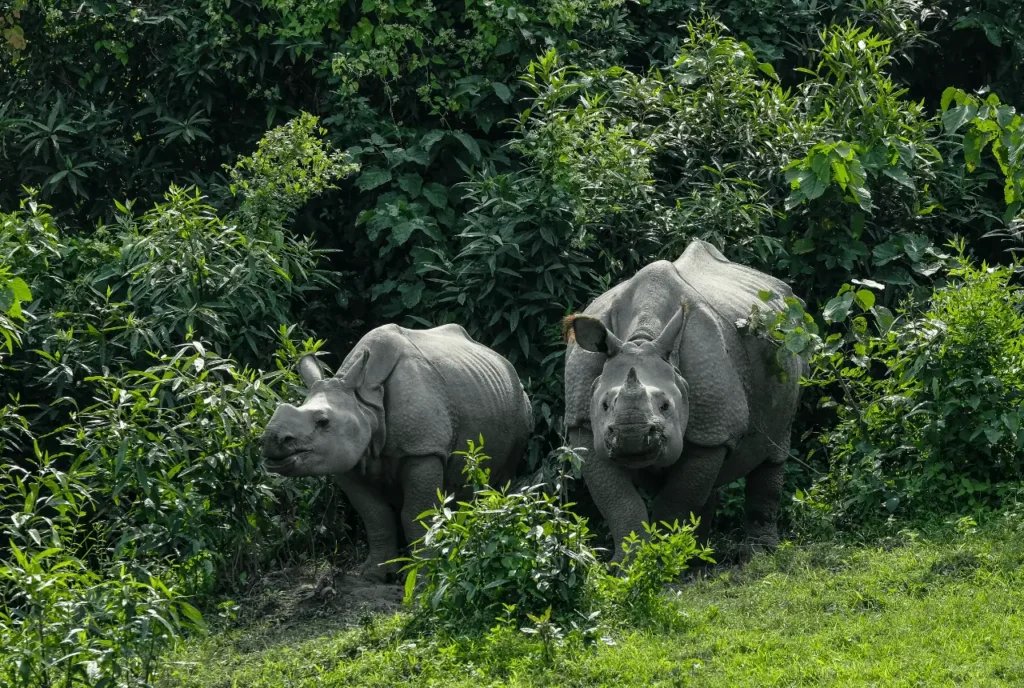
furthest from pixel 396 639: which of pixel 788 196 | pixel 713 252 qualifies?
pixel 788 196

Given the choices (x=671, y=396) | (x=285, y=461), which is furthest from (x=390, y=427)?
(x=671, y=396)

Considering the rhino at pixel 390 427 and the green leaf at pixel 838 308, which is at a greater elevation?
the green leaf at pixel 838 308

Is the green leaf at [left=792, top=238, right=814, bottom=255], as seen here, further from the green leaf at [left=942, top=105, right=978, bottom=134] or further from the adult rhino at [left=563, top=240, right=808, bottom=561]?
the green leaf at [left=942, top=105, right=978, bottom=134]

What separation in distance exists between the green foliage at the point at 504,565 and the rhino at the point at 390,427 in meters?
1.45

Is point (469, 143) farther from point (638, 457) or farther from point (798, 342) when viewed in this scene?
point (638, 457)

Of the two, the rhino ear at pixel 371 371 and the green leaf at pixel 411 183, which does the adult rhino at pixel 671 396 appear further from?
the green leaf at pixel 411 183

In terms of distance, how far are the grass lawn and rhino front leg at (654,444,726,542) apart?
0.62 meters

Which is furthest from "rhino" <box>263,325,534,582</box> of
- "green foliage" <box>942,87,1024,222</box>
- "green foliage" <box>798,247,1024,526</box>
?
"green foliage" <box>942,87,1024,222</box>

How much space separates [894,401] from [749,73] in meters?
3.49

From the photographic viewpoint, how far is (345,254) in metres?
13.5

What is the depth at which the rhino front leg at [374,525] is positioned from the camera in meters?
9.91

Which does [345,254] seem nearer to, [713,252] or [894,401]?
[713,252]

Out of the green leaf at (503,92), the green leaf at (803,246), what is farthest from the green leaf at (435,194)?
the green leaf at (803,246)

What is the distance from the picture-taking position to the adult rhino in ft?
30.0
